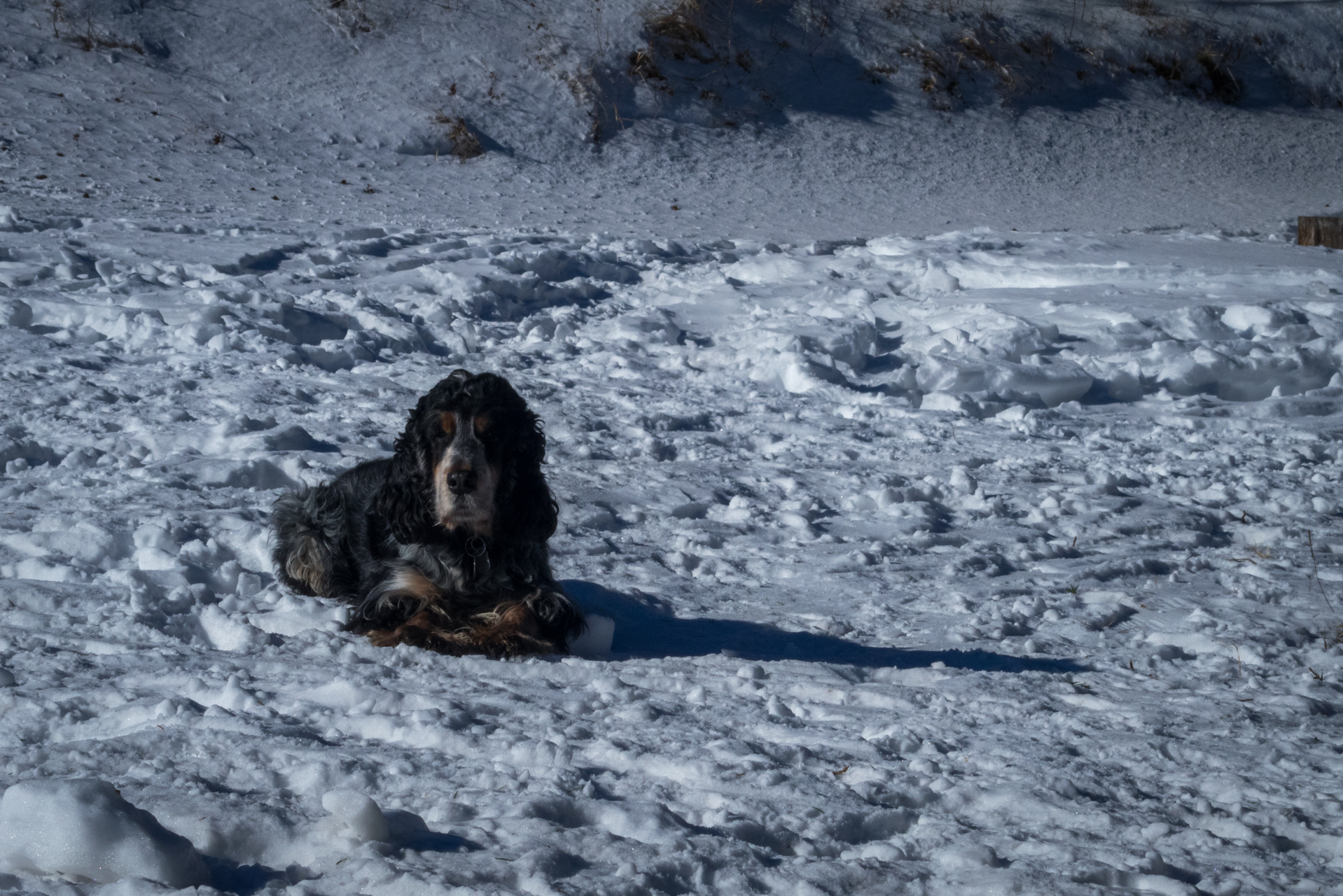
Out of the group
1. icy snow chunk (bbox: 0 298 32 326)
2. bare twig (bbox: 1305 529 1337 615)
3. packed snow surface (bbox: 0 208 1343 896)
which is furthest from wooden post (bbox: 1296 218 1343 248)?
icy snow chunk (bbox: 0 298 32 326)

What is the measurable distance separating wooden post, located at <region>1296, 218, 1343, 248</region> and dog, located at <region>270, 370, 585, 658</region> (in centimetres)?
1129

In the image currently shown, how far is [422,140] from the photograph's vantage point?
14102 millimetres

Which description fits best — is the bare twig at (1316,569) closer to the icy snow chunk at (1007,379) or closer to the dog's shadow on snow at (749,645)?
the dog's shadow on snow at (749,645)

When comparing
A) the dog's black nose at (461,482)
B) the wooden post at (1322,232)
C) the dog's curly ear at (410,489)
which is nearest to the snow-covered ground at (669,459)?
the dog's curly ear at (410,489)

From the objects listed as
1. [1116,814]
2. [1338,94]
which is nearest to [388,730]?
[1116,814]

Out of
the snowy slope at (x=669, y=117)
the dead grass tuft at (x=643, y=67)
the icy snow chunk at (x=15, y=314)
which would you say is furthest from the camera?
the dead grass tuft at (x=643, y=67)

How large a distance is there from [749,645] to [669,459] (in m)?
2.46

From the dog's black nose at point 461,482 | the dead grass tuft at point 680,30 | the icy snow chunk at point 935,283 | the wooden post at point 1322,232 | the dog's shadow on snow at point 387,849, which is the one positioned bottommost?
the dog's shadow on snow at point 387,849

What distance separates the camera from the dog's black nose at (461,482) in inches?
167

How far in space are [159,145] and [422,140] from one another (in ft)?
9.57

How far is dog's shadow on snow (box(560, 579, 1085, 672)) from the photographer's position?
436 centimetres

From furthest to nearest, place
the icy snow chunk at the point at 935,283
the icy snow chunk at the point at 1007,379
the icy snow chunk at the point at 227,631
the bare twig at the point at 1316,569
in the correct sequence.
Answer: the icy snow chunk at the point at 935,283
the icy snow chunk at the point at 1007,379
the bare twig at the point at 1316,569
the icy snow chunk at the point at 227,631

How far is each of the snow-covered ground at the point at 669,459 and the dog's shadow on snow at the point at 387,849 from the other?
0.5 inches

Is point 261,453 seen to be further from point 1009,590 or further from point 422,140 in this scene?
point 422,140
